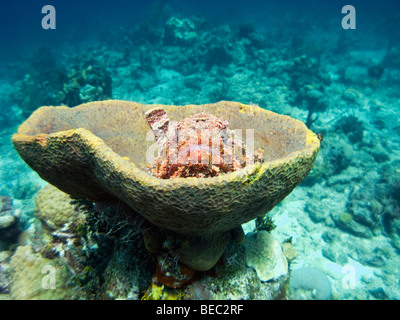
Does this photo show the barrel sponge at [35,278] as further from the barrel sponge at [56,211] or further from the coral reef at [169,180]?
the coral reef at [169,180]

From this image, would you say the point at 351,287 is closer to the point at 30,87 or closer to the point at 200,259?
the point at 200,259

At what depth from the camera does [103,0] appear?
2032 inches

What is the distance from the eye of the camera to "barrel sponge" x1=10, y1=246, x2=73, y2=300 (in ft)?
9.93

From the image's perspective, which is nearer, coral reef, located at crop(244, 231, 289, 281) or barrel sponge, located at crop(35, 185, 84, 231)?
coral reef, located at crop(244, 231, 289, 281)

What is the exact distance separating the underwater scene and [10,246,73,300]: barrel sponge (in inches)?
0.7

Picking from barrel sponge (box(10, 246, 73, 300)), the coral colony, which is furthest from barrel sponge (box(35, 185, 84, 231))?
the coral colony

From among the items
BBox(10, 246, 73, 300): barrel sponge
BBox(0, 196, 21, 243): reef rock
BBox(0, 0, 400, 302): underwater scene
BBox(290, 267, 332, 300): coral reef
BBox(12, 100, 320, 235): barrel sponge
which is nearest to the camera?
BBox(12, 100, 320, 235): barrel sponge

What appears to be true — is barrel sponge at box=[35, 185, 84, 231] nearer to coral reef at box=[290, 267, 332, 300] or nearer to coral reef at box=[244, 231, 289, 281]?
coral reef at box=[244, 231, 289, 281]

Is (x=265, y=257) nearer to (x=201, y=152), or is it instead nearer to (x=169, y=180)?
(x=201, y=152)

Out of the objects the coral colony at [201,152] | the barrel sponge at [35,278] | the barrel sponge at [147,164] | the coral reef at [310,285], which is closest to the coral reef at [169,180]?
the barrel sponge at [147,164]

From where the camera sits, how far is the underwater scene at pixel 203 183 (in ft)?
6.27

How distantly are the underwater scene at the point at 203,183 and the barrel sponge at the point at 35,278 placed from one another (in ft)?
0.06
